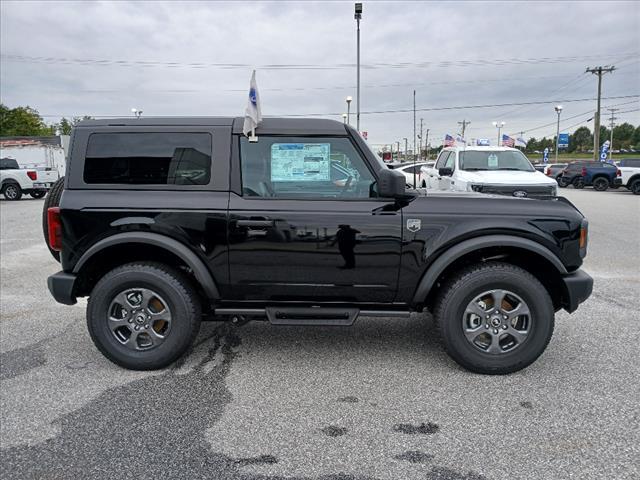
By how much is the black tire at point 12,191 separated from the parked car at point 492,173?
17923mm

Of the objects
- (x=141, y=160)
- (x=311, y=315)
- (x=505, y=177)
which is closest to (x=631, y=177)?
(x=505, y=177)

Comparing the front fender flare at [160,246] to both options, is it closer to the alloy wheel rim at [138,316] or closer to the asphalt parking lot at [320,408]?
the alloy wheel rim at [138,316]

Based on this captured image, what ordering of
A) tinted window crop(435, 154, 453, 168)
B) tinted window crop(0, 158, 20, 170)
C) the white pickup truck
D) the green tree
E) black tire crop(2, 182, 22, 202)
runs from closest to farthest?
tinted window crop(435, 154, 453, 168) → the white pickup truck → black tire crop(2, 182, 22, 202) → tinted window crop(0, 158, 20, 170) → the green tree

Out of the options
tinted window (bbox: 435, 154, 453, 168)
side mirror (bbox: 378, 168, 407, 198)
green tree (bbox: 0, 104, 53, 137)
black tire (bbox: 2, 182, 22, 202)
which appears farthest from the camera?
green tree (bbox: 0, 104, 53, 137)

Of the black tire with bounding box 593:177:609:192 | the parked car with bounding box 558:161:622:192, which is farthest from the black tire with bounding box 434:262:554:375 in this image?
the black tire with bounding box 593:177:609:192

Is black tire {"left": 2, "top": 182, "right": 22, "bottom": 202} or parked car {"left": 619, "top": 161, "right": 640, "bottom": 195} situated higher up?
parked car {"left": 619, "top": 161, "right": 640, "bottom": 195}

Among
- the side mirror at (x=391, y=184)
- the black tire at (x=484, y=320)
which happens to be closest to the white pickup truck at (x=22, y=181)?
the side mirror at (x=391, y=184)

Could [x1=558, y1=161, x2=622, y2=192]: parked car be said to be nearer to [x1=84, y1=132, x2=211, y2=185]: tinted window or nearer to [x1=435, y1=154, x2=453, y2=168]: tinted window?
[x1=435, y1=154, x2=453, y2=168]: tinted window

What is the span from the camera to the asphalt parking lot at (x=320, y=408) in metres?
2.51

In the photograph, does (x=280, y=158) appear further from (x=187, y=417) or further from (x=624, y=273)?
(x=624, y=273)

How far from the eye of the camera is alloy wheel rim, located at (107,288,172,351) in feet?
11.8

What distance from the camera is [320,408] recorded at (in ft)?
10.1

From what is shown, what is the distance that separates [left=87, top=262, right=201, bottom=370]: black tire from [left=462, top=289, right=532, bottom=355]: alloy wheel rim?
2102 millimetres

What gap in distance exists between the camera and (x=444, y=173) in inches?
396
